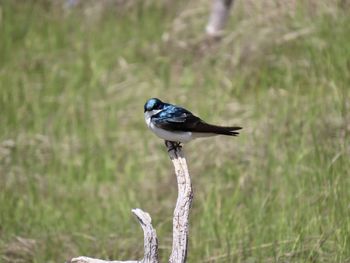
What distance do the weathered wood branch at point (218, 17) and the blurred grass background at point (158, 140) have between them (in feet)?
0.40

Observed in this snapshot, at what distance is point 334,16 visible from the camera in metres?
7.52

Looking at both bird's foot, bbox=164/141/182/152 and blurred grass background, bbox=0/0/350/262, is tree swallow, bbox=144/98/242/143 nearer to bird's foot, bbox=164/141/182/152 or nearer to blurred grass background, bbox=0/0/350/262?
bird's foot, bbox=164/141/182/152

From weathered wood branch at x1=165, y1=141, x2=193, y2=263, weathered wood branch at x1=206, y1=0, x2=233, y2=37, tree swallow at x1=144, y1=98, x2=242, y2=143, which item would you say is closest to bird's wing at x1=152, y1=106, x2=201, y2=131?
tree swallow at x1=144, y1=98, x2=242, y2=143

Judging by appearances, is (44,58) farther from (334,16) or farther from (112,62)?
(334,16)

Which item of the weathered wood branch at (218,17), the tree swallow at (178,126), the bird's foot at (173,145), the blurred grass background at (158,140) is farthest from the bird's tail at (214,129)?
the weathered wood branch at (218,17)

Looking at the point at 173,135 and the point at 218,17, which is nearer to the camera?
the point at 173,135

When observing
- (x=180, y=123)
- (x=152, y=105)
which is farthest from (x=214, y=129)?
(x=152, y=105)

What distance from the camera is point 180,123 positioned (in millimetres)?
4242

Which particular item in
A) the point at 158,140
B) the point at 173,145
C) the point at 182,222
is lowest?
the point at 158,140

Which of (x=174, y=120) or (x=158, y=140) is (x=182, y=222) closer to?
(x=174, y=120)

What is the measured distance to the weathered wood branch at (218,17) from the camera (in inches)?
332

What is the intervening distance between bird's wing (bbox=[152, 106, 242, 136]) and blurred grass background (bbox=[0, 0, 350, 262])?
1.07 m

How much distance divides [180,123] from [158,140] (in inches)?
125

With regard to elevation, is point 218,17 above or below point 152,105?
above
